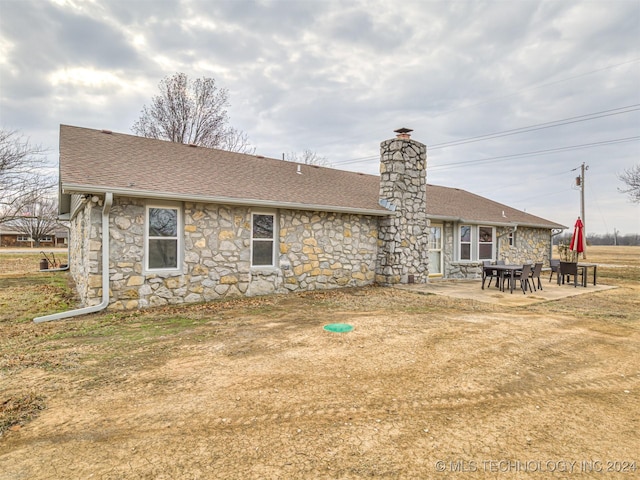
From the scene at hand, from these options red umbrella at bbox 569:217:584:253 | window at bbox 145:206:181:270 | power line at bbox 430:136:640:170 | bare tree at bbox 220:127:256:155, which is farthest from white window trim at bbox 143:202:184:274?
power line at bbox 430:136:640:170

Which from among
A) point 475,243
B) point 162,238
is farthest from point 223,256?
point 475,243

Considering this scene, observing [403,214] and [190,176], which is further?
[403,214]

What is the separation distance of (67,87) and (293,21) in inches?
367

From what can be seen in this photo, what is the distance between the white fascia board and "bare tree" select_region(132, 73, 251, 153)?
16.5 metres

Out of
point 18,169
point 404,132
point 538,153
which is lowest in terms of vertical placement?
point 18,169

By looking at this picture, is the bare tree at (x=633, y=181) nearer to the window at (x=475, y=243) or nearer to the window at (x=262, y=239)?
the window at (x=475, y=243)

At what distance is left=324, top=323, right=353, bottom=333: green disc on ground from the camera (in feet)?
19.5

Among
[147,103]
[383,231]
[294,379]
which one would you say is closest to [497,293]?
[383,231]

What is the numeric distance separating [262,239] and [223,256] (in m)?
1.22

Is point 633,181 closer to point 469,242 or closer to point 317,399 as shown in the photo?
point 469,242

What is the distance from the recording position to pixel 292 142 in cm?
2811

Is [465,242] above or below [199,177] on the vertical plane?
below

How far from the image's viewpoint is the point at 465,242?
1452 centimetres

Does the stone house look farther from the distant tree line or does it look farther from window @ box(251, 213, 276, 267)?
the distant tree line
